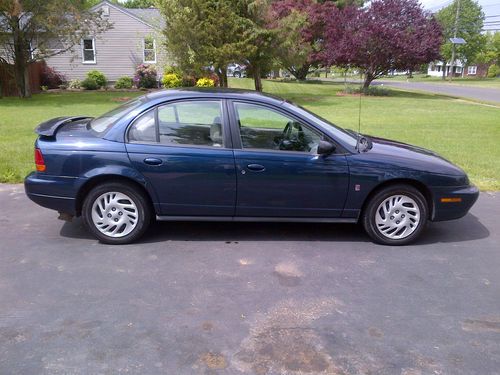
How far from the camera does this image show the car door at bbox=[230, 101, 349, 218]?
4547 mm

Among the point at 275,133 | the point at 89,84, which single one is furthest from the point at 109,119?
the point at 89,84

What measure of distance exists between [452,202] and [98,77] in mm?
26968

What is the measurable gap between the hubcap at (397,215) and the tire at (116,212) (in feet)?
7.95

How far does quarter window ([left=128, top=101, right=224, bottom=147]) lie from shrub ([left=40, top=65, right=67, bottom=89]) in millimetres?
26096

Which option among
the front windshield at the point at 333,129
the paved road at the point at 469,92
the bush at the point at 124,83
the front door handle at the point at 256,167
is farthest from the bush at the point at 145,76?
the front door handle at the point at 256,167

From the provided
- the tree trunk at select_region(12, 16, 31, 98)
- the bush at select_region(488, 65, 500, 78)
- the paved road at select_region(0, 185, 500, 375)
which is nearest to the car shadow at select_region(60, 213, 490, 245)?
the paved road at select_region(0, 185, 500, 375)

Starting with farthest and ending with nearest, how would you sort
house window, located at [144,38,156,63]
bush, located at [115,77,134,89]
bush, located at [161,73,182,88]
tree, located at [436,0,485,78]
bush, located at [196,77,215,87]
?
tree, located at [436,0,485,78]
house window, located at [144,38,156,63]
bush, located at [115,77,134,89]
bush, located at [161,73,182,88]
bush, located at [196,77,215,87]

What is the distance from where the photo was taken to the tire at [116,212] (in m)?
4.58

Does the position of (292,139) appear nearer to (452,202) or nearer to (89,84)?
(452,202)

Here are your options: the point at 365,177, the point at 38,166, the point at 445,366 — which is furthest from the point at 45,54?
the point at 445,366

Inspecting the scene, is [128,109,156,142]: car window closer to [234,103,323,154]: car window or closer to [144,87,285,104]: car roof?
[144,87,285,104]: car roof

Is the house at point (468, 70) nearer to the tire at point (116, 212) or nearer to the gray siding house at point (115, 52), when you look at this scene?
the gray siding house at point (115, 52)

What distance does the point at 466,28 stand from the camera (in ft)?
248

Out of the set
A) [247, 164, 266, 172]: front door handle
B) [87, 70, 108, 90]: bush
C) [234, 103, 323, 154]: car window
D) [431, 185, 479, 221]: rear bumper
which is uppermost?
[87, 70, 108, 90]: bush
